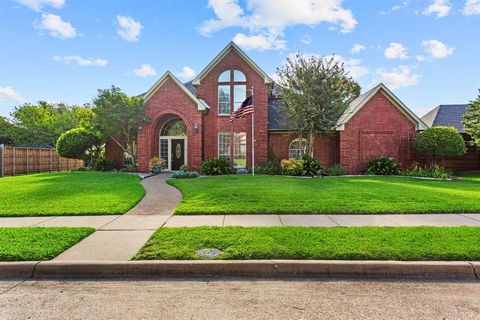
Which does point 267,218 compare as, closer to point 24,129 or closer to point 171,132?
point 171,132

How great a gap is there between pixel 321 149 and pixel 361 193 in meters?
10.1

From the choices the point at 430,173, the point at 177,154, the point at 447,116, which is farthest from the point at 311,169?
the point at 447,116

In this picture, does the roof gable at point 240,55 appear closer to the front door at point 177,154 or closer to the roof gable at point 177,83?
the roof gable at point 177,83

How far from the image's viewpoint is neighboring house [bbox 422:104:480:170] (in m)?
21.4

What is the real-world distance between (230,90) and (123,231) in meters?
15.3

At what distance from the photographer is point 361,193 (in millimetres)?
10453

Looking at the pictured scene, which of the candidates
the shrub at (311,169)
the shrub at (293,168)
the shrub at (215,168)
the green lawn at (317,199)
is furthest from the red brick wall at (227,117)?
the green lawn at (317,199)

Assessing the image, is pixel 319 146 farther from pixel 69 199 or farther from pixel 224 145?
pixel 69 199

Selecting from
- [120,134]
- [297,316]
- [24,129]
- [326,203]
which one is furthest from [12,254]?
[24,129]

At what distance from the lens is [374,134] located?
19.1 m

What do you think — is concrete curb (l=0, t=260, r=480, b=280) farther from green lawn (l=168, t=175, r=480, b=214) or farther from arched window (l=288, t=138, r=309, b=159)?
arched window (l=288, t=138, r=309, b=159)

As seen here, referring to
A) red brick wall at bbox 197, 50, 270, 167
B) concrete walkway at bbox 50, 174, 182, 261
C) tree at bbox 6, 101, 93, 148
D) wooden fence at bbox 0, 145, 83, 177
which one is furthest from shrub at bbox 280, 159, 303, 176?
tree at bbox 6, 101, 93, 148

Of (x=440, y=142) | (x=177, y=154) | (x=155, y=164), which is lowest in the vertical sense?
(x=155, y=164)

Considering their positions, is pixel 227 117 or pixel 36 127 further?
pixel 36 127
